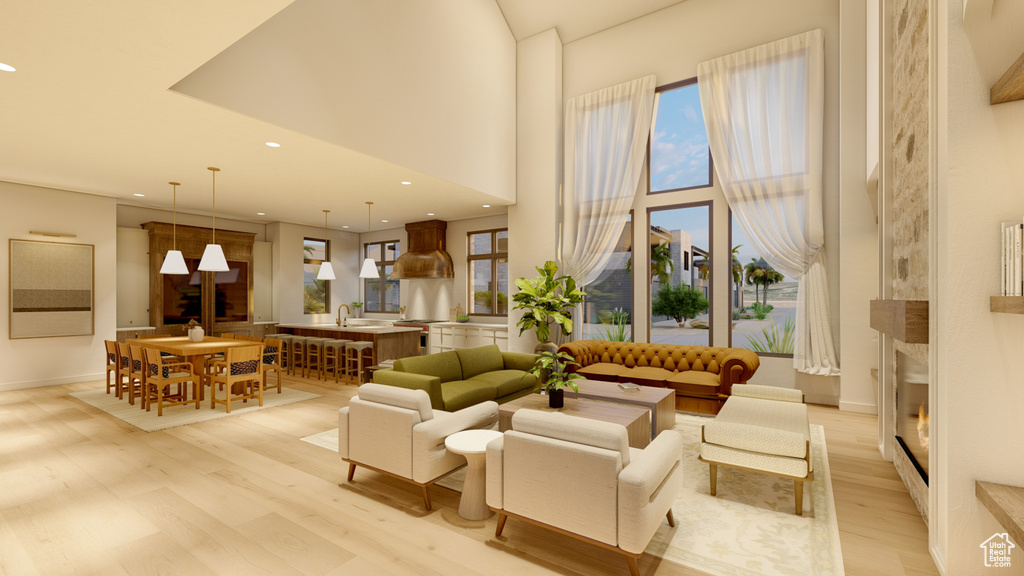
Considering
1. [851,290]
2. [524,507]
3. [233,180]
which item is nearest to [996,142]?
[524,507]

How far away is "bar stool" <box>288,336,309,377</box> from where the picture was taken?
779 cm

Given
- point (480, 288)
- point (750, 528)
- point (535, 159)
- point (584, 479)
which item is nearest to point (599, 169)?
point (535, 159)

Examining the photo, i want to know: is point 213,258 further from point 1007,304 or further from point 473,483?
point 1007,304

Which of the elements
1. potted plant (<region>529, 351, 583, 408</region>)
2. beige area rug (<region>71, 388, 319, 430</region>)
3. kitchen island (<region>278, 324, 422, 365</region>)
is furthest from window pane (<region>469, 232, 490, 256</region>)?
potted plant (<region>529, 351, 583, 408</region>)

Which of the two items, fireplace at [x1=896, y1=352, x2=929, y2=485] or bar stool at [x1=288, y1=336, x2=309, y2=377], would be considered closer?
fireplace at [x1=896, y1=352, x2=929, y2=485]

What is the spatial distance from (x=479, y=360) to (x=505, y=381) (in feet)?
1.78

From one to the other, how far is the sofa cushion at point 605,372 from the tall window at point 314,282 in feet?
23.6

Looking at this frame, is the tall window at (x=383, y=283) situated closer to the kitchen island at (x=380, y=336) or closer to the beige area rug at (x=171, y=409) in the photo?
the kitchen island at (x=380, y=336)

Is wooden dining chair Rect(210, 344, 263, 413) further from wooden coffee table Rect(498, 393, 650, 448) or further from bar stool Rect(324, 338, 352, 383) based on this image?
wooden coffee table Rect(498, 393, 650, 448)

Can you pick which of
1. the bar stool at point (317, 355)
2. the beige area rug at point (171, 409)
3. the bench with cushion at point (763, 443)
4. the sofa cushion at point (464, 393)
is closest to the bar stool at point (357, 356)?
the bar stool at point (317, 355)

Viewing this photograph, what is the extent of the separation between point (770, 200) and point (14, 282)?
422 inches

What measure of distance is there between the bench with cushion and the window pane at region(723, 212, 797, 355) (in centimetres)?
270

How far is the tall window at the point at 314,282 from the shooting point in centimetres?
1017

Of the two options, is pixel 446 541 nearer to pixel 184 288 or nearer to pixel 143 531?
pixel 143 531
